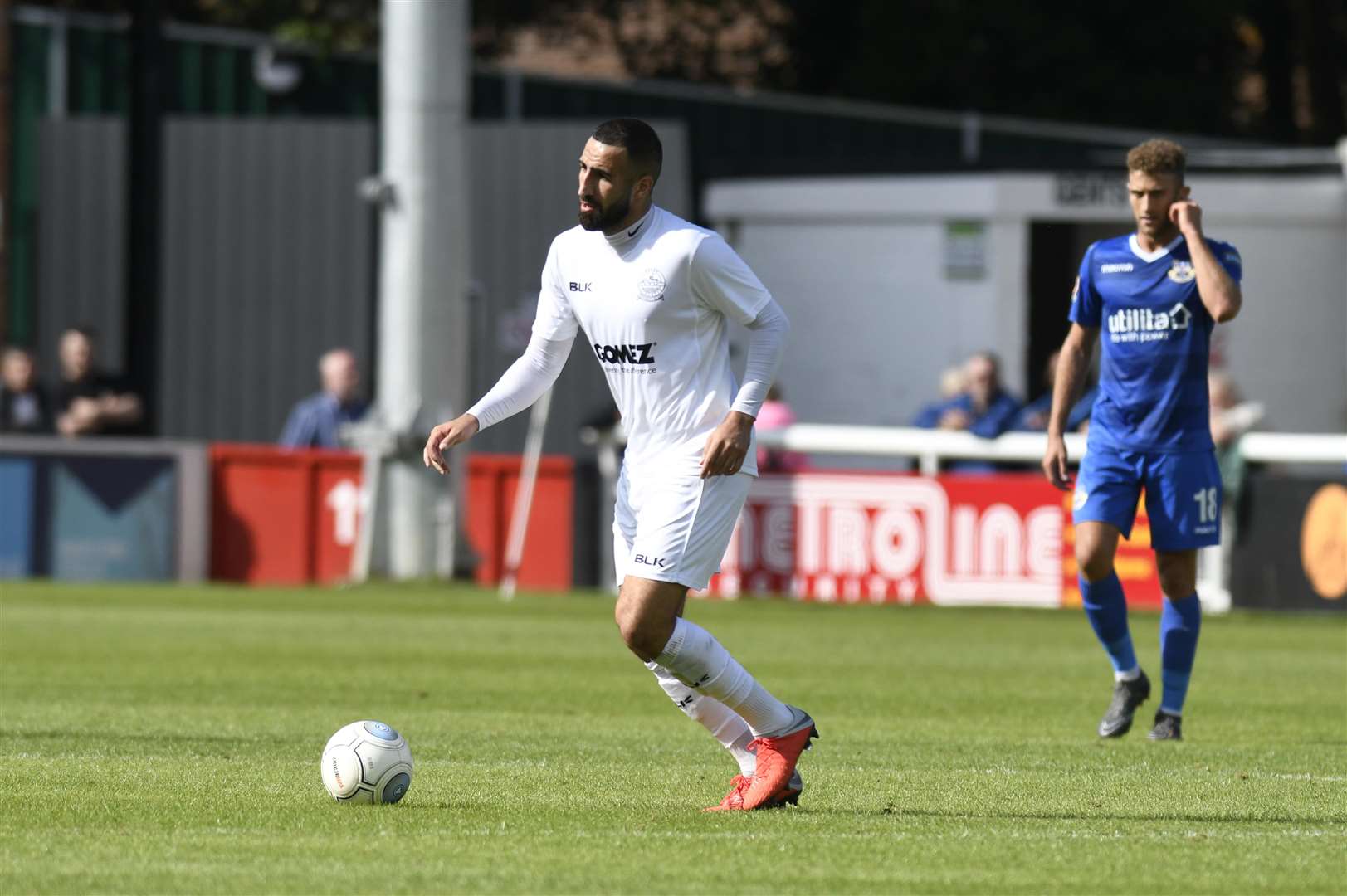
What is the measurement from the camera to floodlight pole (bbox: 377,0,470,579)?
854 inches

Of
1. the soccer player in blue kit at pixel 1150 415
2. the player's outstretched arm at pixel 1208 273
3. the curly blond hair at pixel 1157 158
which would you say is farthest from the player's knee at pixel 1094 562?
the curly blond hair at pixel 1157 158

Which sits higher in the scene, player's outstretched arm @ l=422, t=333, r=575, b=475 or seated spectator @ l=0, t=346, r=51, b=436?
player's outstretched arm @ l=422, t=333, r=575, b=475

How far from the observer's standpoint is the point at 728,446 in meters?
7.67

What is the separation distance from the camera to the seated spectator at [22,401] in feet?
72.1

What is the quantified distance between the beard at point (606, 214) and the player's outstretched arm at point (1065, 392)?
10.3 feet

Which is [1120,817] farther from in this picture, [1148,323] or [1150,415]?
[1148,323]

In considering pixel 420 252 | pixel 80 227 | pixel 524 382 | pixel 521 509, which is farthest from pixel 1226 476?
pixel 80 227

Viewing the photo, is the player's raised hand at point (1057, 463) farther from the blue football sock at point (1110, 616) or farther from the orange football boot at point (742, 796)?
the orange football boot at point (742, 796)

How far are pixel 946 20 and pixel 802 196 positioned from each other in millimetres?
12908

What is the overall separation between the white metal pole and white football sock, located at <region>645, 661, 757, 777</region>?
11.9 m

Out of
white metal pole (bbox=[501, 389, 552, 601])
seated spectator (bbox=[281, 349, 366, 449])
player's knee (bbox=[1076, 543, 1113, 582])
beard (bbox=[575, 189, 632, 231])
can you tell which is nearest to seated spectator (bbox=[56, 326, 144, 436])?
seated spectator (bbox=[281, 349, 366, 449])

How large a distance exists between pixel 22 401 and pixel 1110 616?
13631mm

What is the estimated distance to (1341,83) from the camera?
37.4 meters

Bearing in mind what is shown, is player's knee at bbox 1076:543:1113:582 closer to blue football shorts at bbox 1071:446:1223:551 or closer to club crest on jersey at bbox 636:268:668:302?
blue football shorts at bbox 1071:446:1223:551
